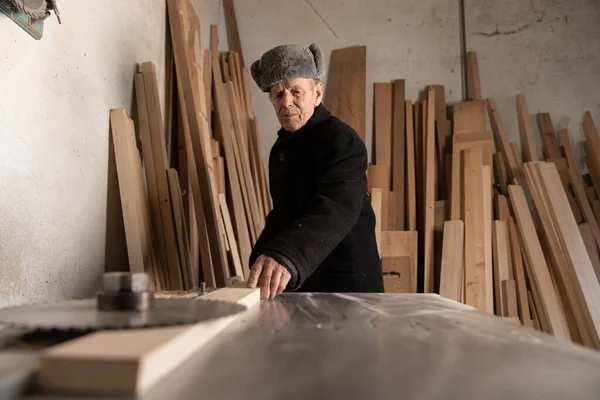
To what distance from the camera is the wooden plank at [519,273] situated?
9.84 feet

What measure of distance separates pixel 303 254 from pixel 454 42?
9.59 ft

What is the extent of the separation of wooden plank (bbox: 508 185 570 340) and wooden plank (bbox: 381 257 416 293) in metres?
0.72

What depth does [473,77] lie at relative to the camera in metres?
3.52

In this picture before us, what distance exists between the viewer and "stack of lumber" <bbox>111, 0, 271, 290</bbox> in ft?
6.09

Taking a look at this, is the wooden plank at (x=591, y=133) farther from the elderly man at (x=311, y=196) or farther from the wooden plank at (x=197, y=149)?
the wooden plank at (x=197, y=149)

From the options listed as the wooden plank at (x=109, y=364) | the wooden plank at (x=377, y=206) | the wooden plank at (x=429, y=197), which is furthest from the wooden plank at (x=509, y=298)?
the wooden plank at (x=109, y=364)

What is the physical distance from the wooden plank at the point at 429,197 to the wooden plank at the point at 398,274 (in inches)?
4.4

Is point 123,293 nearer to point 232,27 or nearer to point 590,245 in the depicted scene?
point 590,245

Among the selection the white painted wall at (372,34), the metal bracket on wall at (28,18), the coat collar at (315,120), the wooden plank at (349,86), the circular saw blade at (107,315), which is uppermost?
the white painted wall at (372,34)

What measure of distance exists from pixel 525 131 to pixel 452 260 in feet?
3.63

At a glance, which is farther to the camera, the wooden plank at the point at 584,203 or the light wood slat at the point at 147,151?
the wooden plank at the point at 584,203

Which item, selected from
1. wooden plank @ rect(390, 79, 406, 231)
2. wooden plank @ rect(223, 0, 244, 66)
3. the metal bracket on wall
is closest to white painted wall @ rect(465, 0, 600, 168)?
wooden plank @ rect(390, 79, 406, 231)

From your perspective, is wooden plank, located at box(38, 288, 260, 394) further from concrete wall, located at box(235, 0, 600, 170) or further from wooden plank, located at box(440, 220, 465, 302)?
concrete wall, located at box(235, 0, 600, 170)

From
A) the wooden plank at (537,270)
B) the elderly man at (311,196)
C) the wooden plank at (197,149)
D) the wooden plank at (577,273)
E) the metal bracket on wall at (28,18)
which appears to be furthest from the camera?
the wooden plank at (537,270)
